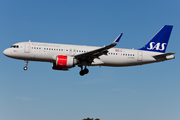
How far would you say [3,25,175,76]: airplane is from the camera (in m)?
35.2

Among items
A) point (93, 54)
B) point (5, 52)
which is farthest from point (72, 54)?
point (5, 52)

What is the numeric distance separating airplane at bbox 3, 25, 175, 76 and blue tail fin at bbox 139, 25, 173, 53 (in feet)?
3.21

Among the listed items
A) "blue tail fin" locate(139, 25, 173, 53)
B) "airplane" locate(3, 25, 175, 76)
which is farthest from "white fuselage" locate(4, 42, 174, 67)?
"blue tail fin" locate(139, 25, 173, 53)

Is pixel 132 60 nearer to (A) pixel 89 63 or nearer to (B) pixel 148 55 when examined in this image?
(B) pixel 148 55

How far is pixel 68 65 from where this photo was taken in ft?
115

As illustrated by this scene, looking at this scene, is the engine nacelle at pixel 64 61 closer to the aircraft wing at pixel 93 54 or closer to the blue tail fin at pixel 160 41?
the aircraft wing at pixel 93 54

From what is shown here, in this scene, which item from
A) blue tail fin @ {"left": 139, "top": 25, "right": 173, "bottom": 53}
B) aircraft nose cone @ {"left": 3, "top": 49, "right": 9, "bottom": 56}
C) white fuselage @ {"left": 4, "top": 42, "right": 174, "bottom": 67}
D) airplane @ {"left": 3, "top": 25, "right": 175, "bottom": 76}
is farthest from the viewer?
blue tail fin @ {"left": 139, "top": 25, "right": 173, "bottom": 53}

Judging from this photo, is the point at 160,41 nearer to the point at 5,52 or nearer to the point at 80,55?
the point at 80,55

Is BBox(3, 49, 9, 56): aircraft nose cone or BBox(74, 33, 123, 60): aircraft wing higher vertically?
BBox(3, 49, 9, 56): aircraft nose cone

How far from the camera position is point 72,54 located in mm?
36312

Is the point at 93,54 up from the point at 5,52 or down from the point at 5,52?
down

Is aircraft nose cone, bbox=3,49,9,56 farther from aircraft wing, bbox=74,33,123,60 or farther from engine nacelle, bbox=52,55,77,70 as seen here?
aircraft wing, bbox=74,33,123,60

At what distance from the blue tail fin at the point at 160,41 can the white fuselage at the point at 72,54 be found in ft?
6.83

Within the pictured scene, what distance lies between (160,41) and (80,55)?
13892mm
